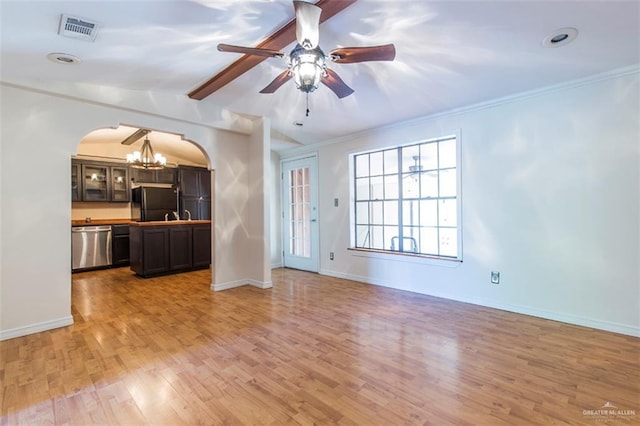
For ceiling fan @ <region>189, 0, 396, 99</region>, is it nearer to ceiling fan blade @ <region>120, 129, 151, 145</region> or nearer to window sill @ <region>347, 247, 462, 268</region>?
window sill @ <region>347, 247, 462, 268</region>

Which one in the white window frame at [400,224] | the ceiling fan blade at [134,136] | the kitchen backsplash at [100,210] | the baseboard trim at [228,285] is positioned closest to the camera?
the white window frame at [400,224]

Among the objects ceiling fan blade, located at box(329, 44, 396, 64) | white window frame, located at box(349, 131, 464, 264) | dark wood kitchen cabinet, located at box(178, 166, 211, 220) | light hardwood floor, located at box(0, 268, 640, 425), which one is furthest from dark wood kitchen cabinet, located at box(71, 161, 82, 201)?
ceiling fan blade, located at box(329, 44, 396, 64)

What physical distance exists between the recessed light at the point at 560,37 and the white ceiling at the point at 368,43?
0.15 feet

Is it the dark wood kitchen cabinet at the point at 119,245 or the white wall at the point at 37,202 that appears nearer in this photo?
the white wall at the point at 37,202

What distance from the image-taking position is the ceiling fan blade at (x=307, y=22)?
5.98 feet

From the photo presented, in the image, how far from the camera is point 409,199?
4.38 metres

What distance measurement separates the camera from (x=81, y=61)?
2.61 metres

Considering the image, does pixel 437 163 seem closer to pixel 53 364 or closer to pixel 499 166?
pixel 499 166

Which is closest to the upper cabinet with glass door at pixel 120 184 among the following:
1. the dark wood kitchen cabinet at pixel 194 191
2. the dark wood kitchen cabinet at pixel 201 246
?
the dark wood kitchen cabinet at pixel 194 191

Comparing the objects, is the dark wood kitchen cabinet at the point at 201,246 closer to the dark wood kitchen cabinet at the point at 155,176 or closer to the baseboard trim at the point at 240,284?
the baseboard trim at the point at 240,284

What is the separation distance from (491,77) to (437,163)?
1.36 meters

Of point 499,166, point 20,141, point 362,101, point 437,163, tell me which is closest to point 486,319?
point 499,166

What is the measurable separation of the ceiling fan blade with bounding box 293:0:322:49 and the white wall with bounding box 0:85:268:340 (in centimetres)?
266

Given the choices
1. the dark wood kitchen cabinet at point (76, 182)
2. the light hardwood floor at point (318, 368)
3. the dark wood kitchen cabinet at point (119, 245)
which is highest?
the dark wood kitchen cabinet at point (76, 182)
